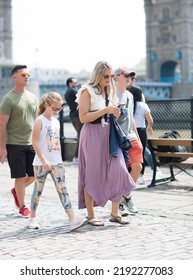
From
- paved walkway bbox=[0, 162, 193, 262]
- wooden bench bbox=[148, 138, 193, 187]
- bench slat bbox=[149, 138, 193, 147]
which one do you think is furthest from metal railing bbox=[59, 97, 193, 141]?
paved walkway bbox=[0, 162, 193, 262]

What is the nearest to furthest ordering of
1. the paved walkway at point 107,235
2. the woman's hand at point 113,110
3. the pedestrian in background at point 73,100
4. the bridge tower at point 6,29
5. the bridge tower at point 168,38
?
the paved walkway at point 107,235 → the woman's hand at point 113,110 → the pedestrian in background at point 73,100 → the bridge tower at point 6,29 → the bridge tower at point 168,38

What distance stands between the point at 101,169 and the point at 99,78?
0.96 m

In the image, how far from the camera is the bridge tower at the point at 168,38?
114812 mm

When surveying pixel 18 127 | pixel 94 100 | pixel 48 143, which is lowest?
pixel 48 143

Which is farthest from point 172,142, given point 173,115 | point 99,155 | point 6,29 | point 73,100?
point 6,29

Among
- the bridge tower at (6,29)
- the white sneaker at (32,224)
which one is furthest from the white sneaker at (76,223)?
the bridge tower at (6,29)

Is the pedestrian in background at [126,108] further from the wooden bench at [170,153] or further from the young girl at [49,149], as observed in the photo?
the wooden bench at [170,153]

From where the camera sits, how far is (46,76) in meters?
153

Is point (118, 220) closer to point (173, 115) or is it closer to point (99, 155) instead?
point (99, 155)

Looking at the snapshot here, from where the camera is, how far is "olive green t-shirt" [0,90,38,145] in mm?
7082

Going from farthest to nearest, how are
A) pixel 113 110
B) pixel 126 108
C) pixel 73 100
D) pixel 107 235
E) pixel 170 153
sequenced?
pixel 73 100, pixel 170 153, pixel 126 108, pixel 113 110, pixel 107 235

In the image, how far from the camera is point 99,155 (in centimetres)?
651

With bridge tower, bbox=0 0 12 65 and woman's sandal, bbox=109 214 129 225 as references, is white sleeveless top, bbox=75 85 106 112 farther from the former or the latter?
bridge tower, bbox=0 0 12 65

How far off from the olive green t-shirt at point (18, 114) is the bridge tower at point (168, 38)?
108m
